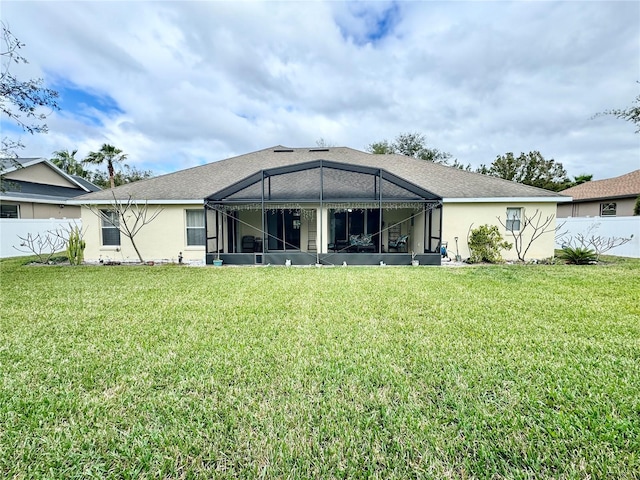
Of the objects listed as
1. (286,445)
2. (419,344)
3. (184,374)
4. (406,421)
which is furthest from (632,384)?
(184,374)

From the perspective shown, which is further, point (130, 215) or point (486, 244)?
point (130, 215)

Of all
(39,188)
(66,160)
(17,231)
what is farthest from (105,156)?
(17,231)

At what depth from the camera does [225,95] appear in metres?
20.8

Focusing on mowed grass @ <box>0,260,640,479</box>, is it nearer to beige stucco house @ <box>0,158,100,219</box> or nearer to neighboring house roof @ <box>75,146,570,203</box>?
neighboring house roof @ <box>75,146,570,203</box>

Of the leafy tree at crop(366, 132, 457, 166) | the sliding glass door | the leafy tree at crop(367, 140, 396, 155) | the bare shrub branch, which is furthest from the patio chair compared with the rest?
the leafy tree at crop(367, 140, 396, 155)

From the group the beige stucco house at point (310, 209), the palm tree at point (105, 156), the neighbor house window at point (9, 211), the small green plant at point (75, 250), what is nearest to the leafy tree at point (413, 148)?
the beige stucco house at point (310, 209)

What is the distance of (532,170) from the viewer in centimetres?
3309

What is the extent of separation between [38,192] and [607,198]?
3791cm

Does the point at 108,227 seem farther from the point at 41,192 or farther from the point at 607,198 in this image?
the point at 607,198

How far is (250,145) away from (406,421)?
115ft

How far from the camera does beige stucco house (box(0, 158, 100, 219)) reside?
54.1 ft

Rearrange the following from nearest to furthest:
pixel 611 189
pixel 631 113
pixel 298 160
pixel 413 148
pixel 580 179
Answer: pixel 631 113, pixel 298 160, pixel 611 189, pixel 413 148, pixel 580 179

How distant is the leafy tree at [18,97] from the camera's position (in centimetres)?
786

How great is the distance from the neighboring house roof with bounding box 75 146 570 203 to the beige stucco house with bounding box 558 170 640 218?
11.0m
